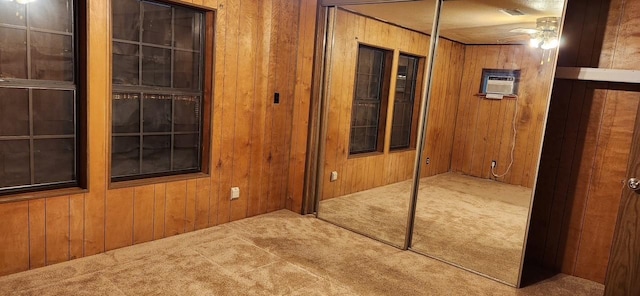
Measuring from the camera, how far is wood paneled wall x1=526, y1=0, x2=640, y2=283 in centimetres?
275

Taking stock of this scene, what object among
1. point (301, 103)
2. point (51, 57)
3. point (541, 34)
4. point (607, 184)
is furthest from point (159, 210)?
point (541, 34)

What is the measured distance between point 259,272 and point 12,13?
2.14m

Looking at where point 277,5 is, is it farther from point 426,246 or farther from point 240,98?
point 426,246

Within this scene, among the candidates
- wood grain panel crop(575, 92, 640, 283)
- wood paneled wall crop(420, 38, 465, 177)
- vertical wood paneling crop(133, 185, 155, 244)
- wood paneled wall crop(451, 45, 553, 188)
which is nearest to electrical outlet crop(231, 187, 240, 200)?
vertical wood paneling crop(133, 185, 155, 244)

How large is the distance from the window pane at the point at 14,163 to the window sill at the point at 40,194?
0.28ft

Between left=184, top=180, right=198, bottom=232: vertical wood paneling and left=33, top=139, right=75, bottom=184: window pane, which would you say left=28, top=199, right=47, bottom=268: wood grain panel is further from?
left=184, top=180, right=198, bottom=232: vertical wood paneling

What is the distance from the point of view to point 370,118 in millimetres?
5105

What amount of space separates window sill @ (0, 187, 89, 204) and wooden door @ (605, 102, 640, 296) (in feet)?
11.0

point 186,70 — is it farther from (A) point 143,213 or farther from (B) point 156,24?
(A) point 143,213

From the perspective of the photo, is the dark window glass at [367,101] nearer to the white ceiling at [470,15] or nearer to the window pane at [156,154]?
the white ceiling at [470,15]

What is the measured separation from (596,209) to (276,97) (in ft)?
8.96

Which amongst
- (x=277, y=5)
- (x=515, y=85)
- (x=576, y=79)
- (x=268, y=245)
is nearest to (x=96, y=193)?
(x=268, y=245)

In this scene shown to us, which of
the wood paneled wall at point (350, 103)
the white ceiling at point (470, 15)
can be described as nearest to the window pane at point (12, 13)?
the white ceiling at point (470, 15)

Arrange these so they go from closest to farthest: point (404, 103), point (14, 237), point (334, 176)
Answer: point (14, 237), point (334, 176), point (404, 103)
